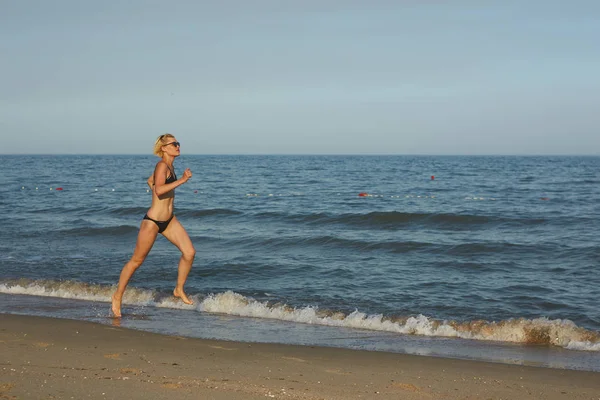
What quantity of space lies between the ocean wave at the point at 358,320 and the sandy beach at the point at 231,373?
1.69m

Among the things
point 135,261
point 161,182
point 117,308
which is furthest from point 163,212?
point 117,308

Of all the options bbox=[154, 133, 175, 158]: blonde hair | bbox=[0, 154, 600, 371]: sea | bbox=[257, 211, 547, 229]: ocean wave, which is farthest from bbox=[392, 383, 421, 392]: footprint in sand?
bbox=[257, 211, 547, 229]: ocean wave

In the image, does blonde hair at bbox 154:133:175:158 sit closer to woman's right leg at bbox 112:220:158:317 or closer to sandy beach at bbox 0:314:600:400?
woman's right leg at bbox 112:220:158:317

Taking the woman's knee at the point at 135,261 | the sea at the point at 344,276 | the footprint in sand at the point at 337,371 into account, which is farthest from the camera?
the sea at the point at 344,276

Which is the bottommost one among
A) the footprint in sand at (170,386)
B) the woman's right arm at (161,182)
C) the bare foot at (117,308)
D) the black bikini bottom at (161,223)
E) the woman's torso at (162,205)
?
the bare foot at (117,308)

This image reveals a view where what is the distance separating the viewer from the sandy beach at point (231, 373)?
5.06 m

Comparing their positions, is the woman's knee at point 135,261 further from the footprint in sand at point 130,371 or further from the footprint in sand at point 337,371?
the footprint in sand at point 337,371

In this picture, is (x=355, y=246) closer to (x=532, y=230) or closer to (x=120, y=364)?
(x=532, y=230)

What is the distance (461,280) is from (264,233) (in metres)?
7.16

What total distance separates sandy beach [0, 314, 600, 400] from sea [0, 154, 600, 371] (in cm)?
73

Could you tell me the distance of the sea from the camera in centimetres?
808

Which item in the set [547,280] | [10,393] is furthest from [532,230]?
[10,393]

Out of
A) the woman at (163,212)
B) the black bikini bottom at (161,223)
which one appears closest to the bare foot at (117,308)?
the woman at (163,212)

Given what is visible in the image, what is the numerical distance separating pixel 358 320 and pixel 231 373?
3.43m
